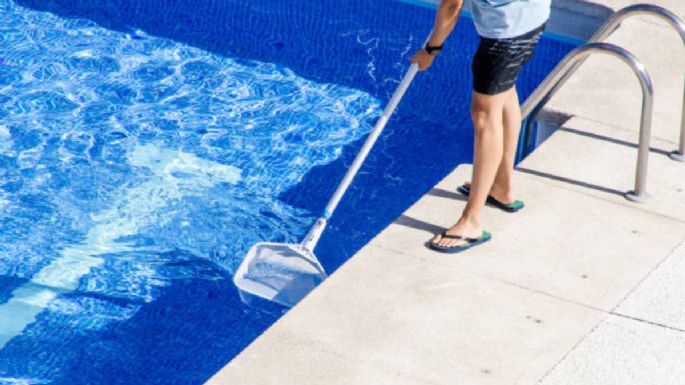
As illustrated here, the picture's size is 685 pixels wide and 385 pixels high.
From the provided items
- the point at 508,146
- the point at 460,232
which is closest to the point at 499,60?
the point at 508,146

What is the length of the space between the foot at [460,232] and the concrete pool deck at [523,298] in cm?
6

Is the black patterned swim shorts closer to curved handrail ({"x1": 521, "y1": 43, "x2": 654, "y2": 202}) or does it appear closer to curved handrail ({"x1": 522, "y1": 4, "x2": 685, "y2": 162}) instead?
curved handrail ({"x1": 521, "y1": 43, "x2": 654, "y2": 202})

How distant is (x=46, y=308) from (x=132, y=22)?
358 centimetres

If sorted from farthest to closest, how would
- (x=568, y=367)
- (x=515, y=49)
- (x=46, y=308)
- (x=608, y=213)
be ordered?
(x=46, y=308)
(x=608, y=213)
(x=515, y=49)
(x=568, y=367)

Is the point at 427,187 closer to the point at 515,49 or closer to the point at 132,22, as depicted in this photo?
the point at 515,49

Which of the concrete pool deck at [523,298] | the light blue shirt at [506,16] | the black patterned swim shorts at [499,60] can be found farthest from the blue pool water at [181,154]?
the light blue shirt at [506,16]

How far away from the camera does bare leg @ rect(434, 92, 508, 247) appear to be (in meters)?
4.52

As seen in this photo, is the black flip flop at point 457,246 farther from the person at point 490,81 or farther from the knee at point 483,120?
the knee at point 483,120

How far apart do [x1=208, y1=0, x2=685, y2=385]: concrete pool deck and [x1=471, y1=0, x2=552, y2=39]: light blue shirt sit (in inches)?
36.5

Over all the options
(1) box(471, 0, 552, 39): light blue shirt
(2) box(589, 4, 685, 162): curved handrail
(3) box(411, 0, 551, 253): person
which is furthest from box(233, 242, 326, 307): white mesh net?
(2) box(589, 4, 685, 162): curved handrail

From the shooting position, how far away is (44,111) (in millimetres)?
7266

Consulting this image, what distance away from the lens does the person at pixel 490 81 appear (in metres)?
4.36

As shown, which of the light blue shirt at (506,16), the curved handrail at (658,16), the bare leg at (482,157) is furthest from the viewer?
the curved handrail at (658,16)

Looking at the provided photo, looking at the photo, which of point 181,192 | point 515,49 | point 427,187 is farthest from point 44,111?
point 515,49
